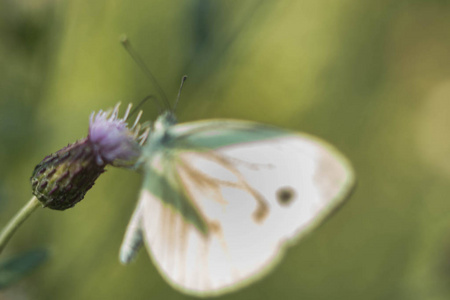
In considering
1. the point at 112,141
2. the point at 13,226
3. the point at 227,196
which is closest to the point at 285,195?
the point at 227,196

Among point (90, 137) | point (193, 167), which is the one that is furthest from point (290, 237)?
point (90, 137)

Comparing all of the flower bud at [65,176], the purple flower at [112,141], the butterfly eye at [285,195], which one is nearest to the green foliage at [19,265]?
the flower bud at [65,176]

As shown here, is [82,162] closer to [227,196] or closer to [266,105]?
[227,196]

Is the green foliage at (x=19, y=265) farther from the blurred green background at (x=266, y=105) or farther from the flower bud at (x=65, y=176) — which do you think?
the blurred green background at (x=266, y=105)

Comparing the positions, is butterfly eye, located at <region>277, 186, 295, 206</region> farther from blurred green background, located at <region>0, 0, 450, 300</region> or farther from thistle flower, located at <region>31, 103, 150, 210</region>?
blurred green background, located at <region>0, 0, 450, 300</region>

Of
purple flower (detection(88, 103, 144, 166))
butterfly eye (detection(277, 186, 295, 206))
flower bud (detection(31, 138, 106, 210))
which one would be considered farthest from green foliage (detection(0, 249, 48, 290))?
butterfly eye (detection(277, 186, 295, 206))

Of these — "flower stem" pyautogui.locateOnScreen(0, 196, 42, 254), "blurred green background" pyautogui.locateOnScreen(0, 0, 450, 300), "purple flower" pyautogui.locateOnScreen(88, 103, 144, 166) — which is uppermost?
"flower stem" pyautogui.locateOnScreen(0, 196, 42, 254)

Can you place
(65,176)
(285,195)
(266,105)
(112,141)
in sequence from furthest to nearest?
(266,105) < (285,195) < (112,141) < (65,176)

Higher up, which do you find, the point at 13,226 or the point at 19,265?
the point at 13,226
